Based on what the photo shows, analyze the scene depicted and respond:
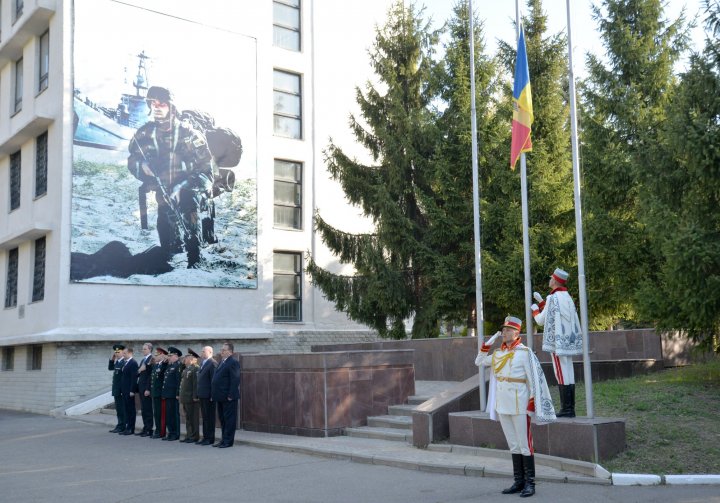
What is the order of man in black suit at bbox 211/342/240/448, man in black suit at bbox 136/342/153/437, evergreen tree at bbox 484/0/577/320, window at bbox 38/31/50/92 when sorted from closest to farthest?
man in black suit at bbox 211/342/240/448 → man in black suit at bbox 136/342/153/437 → evergreen tree at bbox 484/0/577/320 → window at bbox 38/31/50/92

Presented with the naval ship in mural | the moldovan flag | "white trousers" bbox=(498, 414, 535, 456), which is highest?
the naval ship in mural

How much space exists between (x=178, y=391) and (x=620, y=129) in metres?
13.3

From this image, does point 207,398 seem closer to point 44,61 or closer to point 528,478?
point 528,478

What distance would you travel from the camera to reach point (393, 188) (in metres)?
24.5

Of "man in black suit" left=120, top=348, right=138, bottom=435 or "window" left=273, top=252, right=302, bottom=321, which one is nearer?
"man in black suit" left=120, top=348, right=138, bottom=435

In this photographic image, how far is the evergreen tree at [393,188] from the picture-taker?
2377 cm

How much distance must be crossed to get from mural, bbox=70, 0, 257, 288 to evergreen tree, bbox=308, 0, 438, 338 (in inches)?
150

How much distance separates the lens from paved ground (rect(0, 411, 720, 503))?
30.0 feet

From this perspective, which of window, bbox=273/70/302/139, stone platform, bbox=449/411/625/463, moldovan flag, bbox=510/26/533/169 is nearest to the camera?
stone platform, bbox=449/411/625/463

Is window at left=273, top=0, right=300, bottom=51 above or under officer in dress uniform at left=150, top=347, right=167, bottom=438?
above

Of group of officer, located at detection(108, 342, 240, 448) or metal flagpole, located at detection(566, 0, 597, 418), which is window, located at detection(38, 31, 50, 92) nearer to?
group of officer, located at detection(108, 342, 240, 448)

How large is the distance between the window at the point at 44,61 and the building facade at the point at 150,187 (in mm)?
87

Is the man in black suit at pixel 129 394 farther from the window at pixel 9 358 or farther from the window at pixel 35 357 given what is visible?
the window at pixel 9 358

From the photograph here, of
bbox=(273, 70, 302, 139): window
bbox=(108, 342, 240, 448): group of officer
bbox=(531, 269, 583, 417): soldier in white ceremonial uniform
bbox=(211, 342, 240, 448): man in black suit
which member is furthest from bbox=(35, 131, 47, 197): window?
bbox=(531, 269, 583, 417): soldier in white ceremonial uniform
